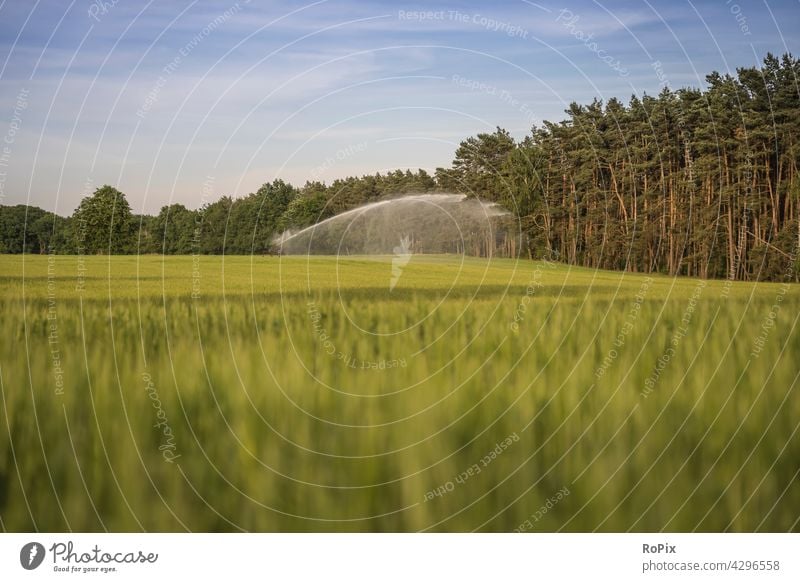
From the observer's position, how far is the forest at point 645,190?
13.9 metres

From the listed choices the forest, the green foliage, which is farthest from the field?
the forest

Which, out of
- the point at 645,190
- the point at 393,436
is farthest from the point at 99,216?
the point at 645,190

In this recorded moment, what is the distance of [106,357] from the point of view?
4539mm

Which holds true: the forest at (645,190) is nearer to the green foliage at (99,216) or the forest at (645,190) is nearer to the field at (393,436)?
the green foliage at (99,216)

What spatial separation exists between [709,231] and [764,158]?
5.19 meters

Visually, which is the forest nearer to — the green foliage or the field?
the green foliage

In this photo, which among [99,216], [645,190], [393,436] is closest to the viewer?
[393,436]

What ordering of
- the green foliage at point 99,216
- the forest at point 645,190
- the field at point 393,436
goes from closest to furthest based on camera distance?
the field at point 393,436
the green foliage at point 99,216
the forest at point 645,190

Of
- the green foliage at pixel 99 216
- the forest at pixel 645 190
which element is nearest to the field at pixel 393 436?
the green foliage at pixel 99 216

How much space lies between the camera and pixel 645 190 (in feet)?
87.5

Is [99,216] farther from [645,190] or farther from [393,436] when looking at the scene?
[645,190]

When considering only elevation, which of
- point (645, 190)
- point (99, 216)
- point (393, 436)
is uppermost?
point (645, 190)

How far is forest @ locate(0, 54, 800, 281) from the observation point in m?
13.9
